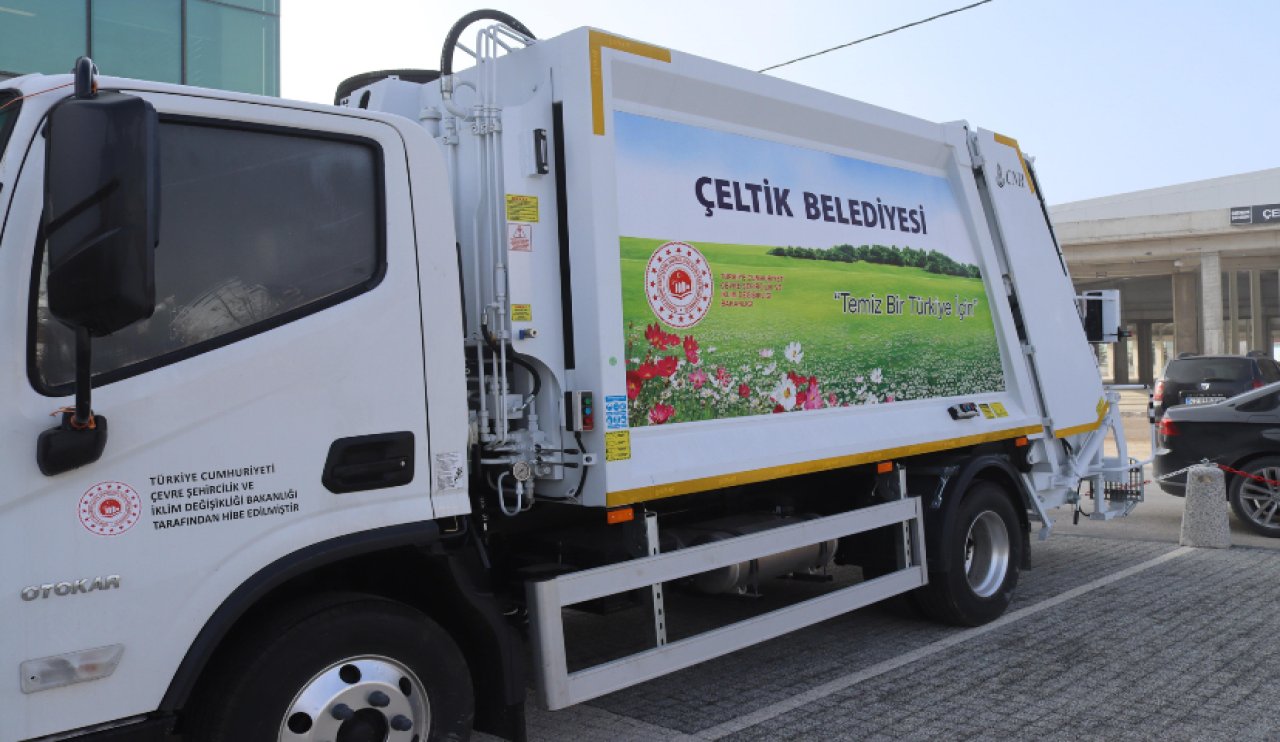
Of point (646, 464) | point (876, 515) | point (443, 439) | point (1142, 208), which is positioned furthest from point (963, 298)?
point (1142, 208)

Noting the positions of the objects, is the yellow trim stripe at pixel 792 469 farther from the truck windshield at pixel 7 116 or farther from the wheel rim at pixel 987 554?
the truck windshield at pixel 7 116

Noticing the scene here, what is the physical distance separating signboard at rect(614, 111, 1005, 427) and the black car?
4.63 m

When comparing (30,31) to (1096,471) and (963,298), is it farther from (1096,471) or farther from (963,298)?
(1096,471)

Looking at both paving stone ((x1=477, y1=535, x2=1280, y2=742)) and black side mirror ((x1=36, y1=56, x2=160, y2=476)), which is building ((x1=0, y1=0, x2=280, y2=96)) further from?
black side mirror ((x1=36, y1=56, x2=160, y2=476))

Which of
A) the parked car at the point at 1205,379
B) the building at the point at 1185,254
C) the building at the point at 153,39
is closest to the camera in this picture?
the building at the point at 153,39

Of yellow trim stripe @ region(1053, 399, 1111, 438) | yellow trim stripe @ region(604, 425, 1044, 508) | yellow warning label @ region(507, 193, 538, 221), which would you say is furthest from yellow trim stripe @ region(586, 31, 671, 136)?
yellow trim stripe @ region(1053, 399, 1111, 438)

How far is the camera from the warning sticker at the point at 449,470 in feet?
12.2

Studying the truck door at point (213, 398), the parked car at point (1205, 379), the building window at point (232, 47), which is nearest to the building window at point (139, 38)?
the building window at point (232, 47)

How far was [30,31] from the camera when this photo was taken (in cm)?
1426

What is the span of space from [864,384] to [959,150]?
1979 mm

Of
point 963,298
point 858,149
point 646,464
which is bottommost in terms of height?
point 646,464

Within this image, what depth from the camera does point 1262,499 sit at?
10.0 m

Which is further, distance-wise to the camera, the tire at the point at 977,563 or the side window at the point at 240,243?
the tire at the point at 977,563

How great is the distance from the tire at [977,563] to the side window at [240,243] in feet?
13.5
